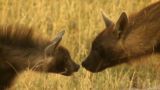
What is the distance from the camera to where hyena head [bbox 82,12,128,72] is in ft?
34.7

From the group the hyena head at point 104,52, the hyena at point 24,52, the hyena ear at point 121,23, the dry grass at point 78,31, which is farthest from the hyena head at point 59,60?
the hyena ear at point 121,23

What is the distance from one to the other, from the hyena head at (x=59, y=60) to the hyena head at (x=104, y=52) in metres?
0.48

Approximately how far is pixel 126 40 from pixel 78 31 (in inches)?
79.6

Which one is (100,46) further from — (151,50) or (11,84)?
(11,84)

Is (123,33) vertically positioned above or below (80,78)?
above

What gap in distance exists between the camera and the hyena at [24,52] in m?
9.59

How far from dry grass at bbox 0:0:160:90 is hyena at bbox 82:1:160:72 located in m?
0.18

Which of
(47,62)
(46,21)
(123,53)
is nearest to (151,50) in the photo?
(123,53)

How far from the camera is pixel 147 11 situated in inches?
411

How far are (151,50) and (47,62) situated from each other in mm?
1442

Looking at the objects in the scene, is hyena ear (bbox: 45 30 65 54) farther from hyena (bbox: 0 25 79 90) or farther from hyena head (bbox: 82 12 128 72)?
hyena head (bbox: 82 12 128 72)

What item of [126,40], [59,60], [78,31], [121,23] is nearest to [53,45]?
[59,60]

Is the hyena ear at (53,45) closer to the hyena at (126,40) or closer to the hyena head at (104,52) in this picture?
the hyena at (126,40)

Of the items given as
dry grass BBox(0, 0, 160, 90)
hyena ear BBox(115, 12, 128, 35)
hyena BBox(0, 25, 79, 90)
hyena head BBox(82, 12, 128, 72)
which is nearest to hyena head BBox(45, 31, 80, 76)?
hyena BBox(0, 25, 79, 90)
